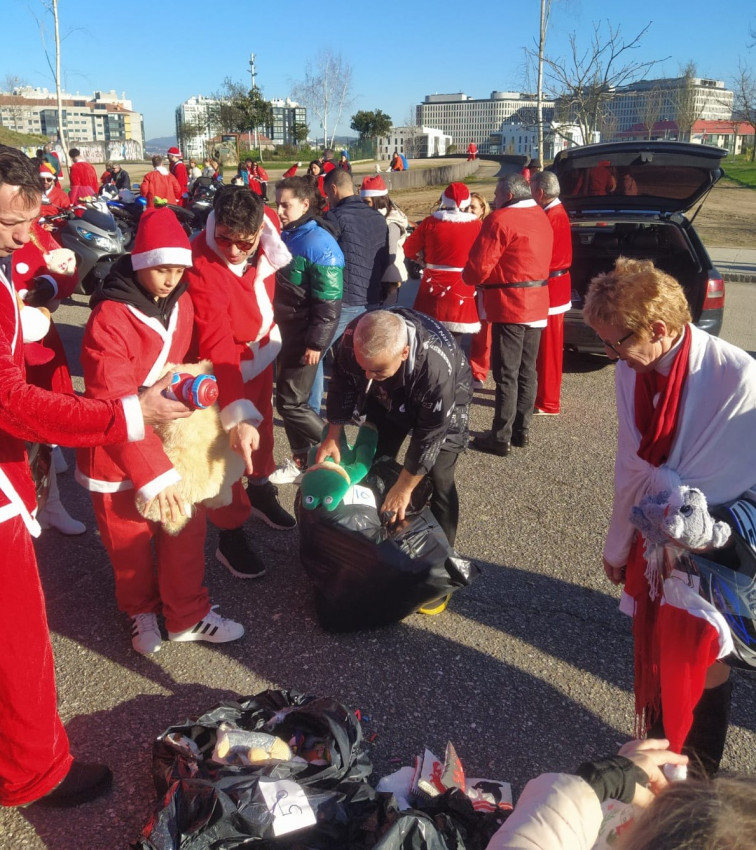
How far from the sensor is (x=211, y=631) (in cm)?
308

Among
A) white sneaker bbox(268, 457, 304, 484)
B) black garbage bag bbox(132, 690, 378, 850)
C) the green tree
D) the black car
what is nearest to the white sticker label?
black garbage bag bbox(132, 690, 378, 850)

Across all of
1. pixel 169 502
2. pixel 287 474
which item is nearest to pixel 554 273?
pixel 287 474

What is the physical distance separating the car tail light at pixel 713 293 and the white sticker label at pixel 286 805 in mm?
5834

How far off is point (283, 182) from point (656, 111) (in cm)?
5459

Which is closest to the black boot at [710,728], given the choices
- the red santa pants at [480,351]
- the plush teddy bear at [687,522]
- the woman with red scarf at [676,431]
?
the woman with red scarf at [676,431]

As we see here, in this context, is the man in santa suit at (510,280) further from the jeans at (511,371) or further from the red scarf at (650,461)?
the red scarf at (650,461)

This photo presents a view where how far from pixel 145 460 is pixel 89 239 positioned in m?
8.47

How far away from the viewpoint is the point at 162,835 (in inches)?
73.5

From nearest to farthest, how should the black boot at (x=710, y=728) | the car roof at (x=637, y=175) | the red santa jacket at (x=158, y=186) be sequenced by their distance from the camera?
1. the black boot at (x=710, y=728)
2. the car roof at (x=637, y=175)
3. the red santa jacket at (x=158, y=186)

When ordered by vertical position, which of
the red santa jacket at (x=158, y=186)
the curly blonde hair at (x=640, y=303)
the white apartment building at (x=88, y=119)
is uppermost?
the white apartment building at (x=88, y=119)

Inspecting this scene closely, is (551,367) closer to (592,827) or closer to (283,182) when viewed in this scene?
(283,182)

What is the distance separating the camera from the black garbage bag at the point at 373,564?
2908 mm

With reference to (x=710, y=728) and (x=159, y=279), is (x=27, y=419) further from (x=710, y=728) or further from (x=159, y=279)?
(x=710, y=728)

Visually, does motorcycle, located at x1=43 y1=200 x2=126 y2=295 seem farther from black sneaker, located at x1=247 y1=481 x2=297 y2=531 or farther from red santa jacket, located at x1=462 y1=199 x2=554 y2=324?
black sneaker, located at x1=247 y1=481 x2=297 y2=531
